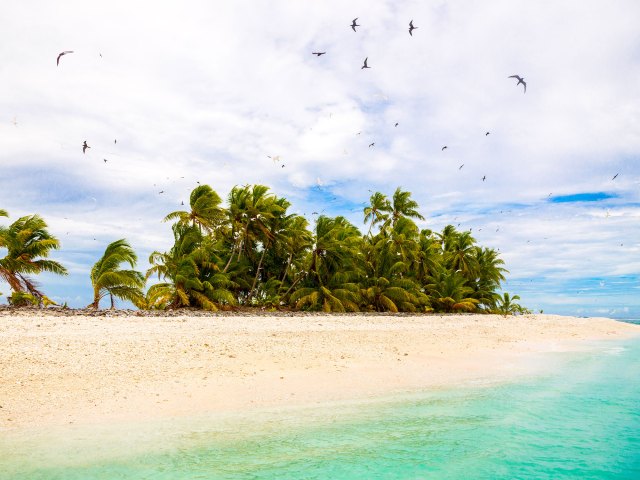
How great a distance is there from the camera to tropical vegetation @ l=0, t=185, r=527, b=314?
22719 millimetres

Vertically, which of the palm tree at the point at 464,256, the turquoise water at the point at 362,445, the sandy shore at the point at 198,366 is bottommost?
the turquoise water at the point at 362,445

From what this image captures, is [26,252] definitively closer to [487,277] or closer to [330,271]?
[330,271]

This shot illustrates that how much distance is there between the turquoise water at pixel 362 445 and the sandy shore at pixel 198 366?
0.82 m

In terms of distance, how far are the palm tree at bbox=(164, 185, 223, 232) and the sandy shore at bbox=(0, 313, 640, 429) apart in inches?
521

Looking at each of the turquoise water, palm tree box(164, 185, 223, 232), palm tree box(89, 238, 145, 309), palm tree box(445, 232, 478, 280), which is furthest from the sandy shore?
palm tree box(445, 232, 478, 280)

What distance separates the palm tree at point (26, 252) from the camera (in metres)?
22.0

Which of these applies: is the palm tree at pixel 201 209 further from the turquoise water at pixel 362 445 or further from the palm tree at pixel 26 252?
the turquoise water at pixel 362 445

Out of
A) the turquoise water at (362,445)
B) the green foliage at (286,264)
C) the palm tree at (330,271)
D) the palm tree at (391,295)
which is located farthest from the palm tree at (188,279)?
the turquoise water at (362,445)

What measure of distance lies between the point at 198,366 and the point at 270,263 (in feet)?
78.2

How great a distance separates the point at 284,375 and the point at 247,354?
181cm

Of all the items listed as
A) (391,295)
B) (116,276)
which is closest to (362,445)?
(116,276)

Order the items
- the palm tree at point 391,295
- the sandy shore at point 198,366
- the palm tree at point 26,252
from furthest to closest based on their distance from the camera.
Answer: the palm tree at point 391,295 < the palm tree at point 26,252 < the sandy shore at point 198,366

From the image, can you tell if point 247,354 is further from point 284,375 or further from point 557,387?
point 557,387

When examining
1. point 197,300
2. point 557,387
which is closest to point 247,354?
point 557,387
